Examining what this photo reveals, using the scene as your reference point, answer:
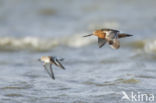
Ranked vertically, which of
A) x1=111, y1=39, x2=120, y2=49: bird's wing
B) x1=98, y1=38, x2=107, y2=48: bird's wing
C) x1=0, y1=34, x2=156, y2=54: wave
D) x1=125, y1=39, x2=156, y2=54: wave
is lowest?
x1=111, y1=39, x2=120, y2=49: bird's wing

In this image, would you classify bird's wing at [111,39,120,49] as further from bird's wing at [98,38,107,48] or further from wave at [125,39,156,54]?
wave at [125,39,156,54]

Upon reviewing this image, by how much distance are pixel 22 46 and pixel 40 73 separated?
3.53 meters

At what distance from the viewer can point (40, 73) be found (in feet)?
26.0

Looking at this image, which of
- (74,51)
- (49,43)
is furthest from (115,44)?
(49,43)

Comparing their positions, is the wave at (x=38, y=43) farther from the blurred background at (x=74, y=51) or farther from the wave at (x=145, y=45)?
the wave at (x=145, y=45)

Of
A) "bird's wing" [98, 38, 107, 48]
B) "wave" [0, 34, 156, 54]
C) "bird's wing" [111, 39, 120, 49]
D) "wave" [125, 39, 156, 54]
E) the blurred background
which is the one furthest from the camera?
"wave" [0, 34, 156, 54]

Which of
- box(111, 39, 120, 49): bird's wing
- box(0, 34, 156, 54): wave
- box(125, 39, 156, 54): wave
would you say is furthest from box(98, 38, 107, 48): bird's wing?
box(0, 34, 156, 54): wave

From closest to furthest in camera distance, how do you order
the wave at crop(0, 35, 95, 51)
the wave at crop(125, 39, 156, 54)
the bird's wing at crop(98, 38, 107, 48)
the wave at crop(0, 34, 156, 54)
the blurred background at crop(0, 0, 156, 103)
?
the bird's wing at crop(98, 38, 107, 48) < the blurred background at crop(0, 0, 156, 103) < the wave at crop(125, 39, 156, 54) < the wave at crop(0, 34, 156, 54) < the wave at crop(0, 35, 95, 51)

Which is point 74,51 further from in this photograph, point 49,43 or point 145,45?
point 145,45

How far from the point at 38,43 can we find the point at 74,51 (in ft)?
4.27

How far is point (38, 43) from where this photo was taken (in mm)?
11508

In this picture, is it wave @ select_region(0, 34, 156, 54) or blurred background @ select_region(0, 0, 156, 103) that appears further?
wave @ select_region(0, 34, 156, 54)

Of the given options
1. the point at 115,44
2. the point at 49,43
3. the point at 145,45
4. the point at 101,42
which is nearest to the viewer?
the point at 115,44

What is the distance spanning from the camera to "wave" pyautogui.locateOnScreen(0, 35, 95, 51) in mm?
11148
